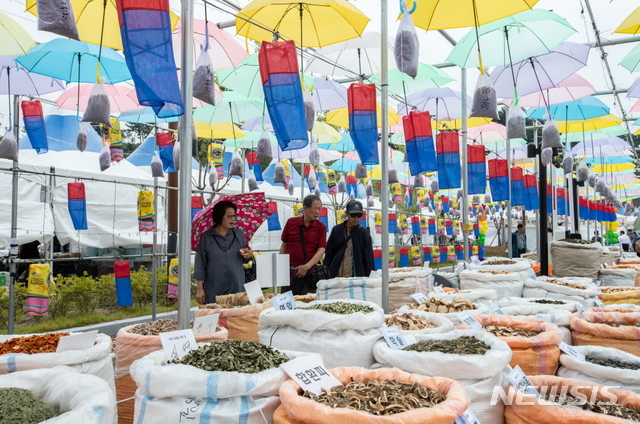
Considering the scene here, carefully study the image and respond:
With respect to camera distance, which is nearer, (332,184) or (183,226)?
(183,226)

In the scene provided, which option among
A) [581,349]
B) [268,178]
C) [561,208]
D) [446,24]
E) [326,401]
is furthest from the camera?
[561,208]

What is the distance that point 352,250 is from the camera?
14.4 ft

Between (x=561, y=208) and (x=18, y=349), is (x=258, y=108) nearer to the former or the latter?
(x=18, y=349)

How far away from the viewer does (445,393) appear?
160cm

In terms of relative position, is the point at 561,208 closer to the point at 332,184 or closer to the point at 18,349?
the point at 332,184

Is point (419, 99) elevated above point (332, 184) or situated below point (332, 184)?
above

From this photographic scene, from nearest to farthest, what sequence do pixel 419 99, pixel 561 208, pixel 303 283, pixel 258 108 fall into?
pixel 303 283 < pixel 258 108 < pixel 419 99 < pixel 561 208

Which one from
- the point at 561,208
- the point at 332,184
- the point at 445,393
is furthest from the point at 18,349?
the point at 561,208

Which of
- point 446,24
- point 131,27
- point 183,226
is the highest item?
point 446,24

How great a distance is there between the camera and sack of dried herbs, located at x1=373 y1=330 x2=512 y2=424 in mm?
1791

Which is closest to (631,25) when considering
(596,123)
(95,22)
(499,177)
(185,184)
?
(499,177)

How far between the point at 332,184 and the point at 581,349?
10.1 metres

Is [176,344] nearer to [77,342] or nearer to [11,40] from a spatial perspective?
[77,342]

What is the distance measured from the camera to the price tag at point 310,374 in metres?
1.61
